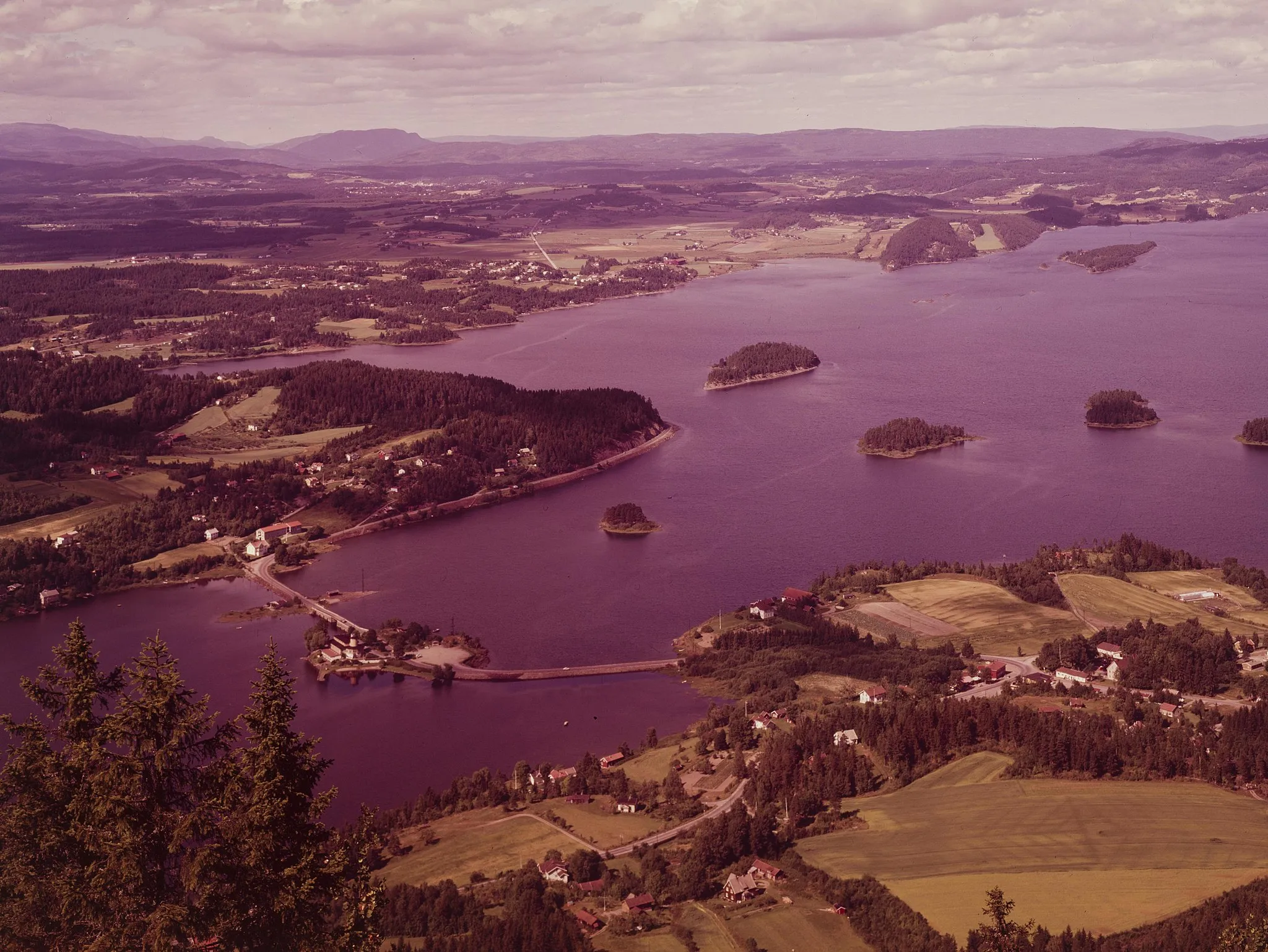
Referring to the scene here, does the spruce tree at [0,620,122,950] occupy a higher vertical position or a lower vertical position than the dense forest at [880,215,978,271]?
lower

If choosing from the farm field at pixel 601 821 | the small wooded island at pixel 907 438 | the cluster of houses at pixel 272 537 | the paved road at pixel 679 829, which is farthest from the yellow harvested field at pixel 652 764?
the small wooded island at pixel 907 438

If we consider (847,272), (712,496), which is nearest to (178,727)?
(712,496)

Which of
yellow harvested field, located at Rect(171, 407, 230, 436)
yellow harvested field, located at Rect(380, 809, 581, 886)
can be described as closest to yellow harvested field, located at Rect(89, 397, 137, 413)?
yellow harvested field, located at Rect(171, 407, 230, 436)

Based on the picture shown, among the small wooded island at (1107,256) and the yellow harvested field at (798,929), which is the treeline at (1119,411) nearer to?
the yellow harvested field at (798,929)

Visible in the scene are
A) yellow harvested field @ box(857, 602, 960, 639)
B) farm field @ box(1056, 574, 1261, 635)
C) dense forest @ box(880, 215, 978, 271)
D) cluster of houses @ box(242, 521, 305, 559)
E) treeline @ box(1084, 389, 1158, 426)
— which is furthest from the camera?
dense forest @ box(880, 215, 978, 271)

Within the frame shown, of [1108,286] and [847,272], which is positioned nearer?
[1108,286]

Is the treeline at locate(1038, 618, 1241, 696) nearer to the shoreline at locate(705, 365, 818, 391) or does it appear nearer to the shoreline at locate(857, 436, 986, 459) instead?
the shoreline at locate(857, 436, 986, 459)

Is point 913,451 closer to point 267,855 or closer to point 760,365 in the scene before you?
point 760,365

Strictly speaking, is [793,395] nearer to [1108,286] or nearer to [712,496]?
[712,496]
